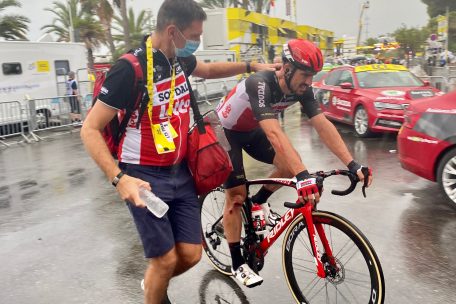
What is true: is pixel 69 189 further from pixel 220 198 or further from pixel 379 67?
pixel 379 67

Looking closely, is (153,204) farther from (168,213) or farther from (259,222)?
(259,222)

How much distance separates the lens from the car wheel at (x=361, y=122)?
10.2 meters

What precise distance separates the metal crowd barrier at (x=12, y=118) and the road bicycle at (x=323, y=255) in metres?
12.1

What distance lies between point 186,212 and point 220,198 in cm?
119

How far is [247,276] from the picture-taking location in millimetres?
3432

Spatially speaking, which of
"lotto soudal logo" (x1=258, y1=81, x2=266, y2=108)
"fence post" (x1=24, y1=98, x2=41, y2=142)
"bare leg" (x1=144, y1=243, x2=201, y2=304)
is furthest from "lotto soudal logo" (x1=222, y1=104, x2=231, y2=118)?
"fence post" (x1=24, y1=98, x2=41, y2=142)

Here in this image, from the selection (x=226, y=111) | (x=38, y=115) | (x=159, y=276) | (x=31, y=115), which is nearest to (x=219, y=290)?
(x=159, y=276)

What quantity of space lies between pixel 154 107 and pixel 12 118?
1283 centimetres

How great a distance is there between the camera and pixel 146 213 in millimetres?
2611

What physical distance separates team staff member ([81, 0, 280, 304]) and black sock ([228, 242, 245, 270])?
766mm

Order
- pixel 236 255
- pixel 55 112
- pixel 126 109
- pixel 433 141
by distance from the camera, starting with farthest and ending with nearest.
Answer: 1. pixel 55 112
2. pixel 433 141
3. pixel 236 255
4. pixel 126 109

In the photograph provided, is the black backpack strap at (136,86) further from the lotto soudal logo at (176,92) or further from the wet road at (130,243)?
the wet road at (130,243)

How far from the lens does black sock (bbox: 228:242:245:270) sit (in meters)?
3.58

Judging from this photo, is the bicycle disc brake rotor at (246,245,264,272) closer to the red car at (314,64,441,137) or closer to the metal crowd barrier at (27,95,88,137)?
the red car at (314,64,441,137)
